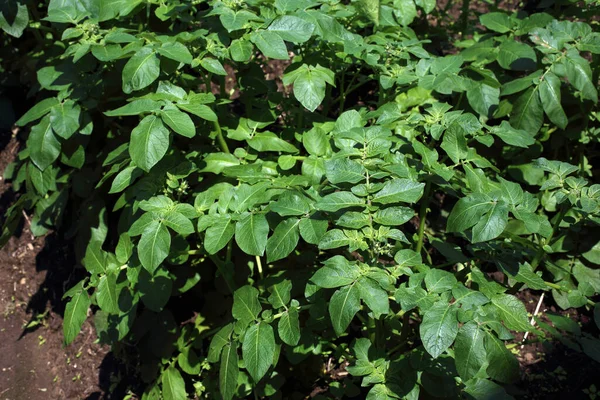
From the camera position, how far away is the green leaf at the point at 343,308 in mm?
1806

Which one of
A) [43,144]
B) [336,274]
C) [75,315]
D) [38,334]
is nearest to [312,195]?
[336,274]

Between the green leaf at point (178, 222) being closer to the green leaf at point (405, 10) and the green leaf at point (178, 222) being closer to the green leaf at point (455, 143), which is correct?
the green leaf at point (455, 143)

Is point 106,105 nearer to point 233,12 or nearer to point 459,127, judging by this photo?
point 233,12

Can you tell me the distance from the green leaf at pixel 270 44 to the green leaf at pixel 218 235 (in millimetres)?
633

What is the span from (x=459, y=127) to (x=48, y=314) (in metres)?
2.58

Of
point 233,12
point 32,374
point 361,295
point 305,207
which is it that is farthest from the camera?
point 32,374

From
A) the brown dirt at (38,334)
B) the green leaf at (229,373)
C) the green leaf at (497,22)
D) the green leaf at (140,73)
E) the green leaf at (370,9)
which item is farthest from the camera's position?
the brown dirt at (38,334)

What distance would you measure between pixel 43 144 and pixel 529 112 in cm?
211

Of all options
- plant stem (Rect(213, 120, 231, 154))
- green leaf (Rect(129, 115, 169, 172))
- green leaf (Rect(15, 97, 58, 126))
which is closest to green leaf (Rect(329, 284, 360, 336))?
green leaf (Rect(129, 115, 169, 172))

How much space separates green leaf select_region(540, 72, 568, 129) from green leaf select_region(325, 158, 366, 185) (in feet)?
3.66

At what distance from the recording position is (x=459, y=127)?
2.21 m

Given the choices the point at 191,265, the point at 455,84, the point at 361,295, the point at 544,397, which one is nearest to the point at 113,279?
the point at 191,265

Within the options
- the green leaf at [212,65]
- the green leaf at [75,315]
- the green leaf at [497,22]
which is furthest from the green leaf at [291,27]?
the green leaf at [75,315]

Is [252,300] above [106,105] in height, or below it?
below
